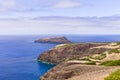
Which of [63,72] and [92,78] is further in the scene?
[63,72]

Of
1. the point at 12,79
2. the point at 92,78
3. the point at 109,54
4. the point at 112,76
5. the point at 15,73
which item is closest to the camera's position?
the point at 112,76

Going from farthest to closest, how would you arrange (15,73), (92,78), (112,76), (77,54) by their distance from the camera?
(77,54) → (15,73) → (92,78) → (112,76)

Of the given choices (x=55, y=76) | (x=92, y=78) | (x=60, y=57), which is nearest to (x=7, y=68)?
(x=60, y=57)

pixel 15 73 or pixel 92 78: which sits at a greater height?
pixel 92 78

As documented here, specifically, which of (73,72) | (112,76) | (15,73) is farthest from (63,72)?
(15,73)

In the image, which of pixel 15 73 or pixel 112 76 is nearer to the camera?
pixel 112 76

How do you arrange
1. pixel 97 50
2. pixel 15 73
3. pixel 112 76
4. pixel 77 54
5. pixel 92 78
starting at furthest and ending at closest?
pixel 77 54
pixel 97 50
pixel 15 73
pixel 92 78
pixel 112 76

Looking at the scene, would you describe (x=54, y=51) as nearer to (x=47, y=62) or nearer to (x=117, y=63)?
(x=47, y=62)

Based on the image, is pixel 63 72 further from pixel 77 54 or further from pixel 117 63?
pixel 77 54

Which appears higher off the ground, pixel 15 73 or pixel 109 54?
pixel 109 54
